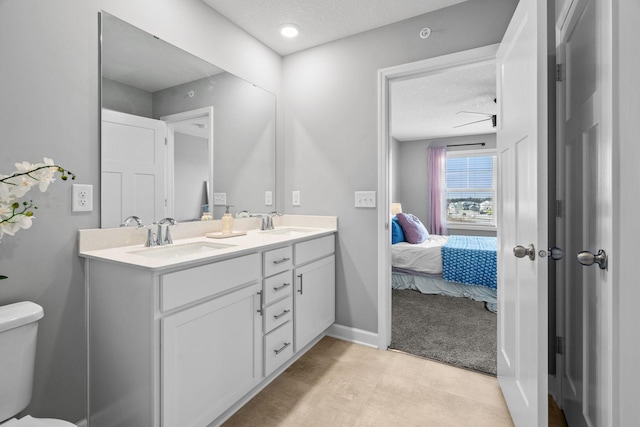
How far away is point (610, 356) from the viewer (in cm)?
92

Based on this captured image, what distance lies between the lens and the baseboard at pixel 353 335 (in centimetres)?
238

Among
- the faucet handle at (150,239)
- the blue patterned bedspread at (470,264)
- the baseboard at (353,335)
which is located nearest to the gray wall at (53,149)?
the faucet handle at (150,239)

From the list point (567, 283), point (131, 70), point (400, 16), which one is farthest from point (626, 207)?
point (131, 70)

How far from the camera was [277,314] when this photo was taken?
185 centimetres

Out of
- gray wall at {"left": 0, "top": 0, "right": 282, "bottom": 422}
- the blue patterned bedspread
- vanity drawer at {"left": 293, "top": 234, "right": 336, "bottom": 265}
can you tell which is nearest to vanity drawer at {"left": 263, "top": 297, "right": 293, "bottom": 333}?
vanity drawer at {"left": 293, "top": 234, "right": 336, "bottom": 265}

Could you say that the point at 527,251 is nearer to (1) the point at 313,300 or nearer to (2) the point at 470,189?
(1) the point at 313,300

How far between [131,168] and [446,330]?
99.7 inches

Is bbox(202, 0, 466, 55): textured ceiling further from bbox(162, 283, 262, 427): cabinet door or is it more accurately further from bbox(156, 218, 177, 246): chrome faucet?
bbox(162, 283, 262, 427): cabinet door

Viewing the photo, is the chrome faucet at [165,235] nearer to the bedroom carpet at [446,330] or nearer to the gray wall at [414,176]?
the bedroom carpet at [446,330]

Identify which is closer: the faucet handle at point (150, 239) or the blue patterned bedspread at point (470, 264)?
the faucet handle at point (150, 239)

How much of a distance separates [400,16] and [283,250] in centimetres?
178

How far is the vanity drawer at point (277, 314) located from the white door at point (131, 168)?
2.69ft

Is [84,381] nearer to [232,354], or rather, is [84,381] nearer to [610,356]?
[232,354]

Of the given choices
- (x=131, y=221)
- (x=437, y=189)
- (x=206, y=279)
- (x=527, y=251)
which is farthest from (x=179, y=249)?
(x=437, y=189)
